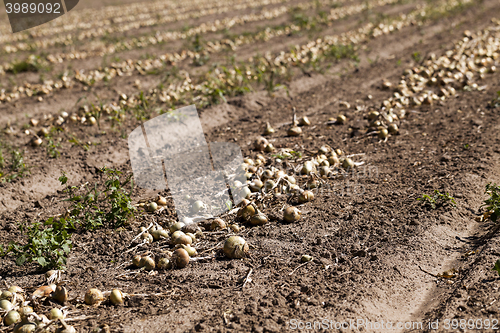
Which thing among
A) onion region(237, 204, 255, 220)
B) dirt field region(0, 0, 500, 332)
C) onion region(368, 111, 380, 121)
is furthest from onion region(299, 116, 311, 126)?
onion region(237, 204, 255, 220)

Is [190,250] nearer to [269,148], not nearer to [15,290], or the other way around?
[15,290]

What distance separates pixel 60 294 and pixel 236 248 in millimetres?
1140

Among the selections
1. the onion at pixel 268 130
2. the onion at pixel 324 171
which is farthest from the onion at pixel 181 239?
the onion at pixel 268 130

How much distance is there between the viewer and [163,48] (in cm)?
1028

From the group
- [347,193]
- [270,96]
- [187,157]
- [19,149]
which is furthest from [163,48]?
[347,193]

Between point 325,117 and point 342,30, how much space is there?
21.3ft

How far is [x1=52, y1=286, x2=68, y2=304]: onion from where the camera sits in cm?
240

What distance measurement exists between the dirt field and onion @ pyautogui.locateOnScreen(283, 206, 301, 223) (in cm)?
6

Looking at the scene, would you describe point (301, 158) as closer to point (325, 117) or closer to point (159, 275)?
point (325, 117)

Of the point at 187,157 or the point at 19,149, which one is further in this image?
the point at 19,149

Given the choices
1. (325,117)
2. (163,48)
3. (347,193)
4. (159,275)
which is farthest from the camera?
(163,48)

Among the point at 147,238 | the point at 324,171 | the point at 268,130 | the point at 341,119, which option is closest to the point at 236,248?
the point at 147,238

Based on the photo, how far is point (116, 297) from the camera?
239 centimetres

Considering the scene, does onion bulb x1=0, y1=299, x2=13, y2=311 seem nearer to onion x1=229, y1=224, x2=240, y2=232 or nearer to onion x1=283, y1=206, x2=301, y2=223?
onion x1=229, y1=224, x2=240, y2=232
